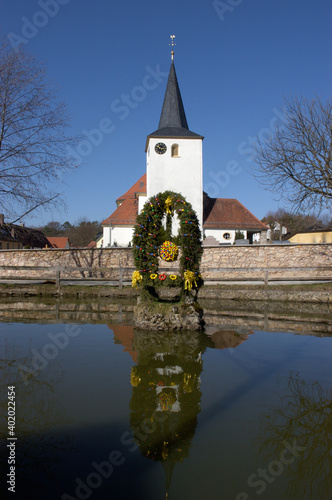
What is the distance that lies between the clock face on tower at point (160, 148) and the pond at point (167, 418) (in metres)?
30.2

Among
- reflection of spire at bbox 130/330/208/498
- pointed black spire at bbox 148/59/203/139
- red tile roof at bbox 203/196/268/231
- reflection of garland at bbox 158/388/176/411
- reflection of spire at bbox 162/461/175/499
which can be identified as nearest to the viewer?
reflection of spire at bbox 162/461/175/499

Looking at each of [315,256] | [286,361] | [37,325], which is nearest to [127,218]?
[315,256]

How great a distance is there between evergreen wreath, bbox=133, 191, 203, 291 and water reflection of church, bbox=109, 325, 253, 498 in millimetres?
1601

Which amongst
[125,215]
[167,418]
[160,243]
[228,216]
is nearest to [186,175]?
[228,216]

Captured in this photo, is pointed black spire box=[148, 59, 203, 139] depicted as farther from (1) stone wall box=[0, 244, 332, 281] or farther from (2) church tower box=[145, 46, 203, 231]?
(1) stone wall box=[0, 244, 332, 281]

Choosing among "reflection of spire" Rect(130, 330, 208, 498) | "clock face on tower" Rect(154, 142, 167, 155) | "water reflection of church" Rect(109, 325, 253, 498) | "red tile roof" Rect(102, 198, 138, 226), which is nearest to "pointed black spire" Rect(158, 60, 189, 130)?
"clock face on tower" Rect(154, 142, 167, 155)

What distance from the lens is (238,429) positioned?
12.9 feet

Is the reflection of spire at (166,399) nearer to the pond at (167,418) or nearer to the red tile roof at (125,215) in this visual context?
the pond at (167,418)

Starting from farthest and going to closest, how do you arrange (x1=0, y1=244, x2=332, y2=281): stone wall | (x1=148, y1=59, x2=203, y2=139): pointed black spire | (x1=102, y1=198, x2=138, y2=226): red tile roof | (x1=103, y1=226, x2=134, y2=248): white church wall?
(x1=102, y1=198, x2=138, y2=226): red tile roof < (x1=103, y1=226, x2=134, y2=248): white church wall < (x1=148, y1=59, x2=203, y2=139): pointed black spire < (x1=0, y1=244, x2=332, y2=281): stone wall

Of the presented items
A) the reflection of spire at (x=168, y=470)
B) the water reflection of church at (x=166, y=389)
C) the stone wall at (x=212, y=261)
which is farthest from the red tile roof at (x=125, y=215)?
the reflection of spire at (x=168, y=470)

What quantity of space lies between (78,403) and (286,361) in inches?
149

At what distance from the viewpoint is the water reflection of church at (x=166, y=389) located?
142 inches

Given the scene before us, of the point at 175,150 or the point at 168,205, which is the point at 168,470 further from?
the point at 175,150

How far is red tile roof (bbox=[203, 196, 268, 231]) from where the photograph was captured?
36062 millimetres
